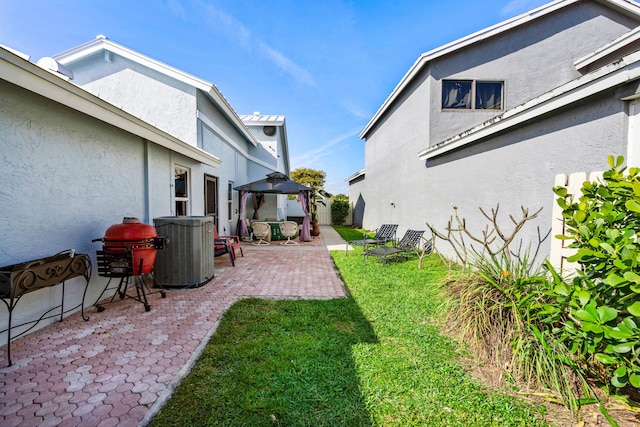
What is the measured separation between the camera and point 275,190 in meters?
11.8

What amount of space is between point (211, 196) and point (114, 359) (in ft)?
25.5

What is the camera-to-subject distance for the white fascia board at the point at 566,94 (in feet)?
10.1

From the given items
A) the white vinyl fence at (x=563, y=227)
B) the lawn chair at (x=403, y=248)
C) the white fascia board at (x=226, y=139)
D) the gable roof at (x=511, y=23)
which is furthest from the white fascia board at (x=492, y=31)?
the white fascia board at (x=226, y=139)

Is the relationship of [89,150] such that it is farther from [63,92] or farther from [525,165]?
[525,165]

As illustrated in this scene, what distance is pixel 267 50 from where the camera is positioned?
44.6ft

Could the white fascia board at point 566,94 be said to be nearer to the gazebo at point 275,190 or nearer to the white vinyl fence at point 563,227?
the white vinyl fence at point 563,227

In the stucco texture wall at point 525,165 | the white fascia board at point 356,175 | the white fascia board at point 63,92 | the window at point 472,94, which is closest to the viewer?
the white fascia board at point 63,92

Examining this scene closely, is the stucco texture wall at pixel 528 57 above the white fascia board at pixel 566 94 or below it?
above

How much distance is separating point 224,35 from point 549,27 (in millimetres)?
11160

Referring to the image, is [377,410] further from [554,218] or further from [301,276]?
[301,276]

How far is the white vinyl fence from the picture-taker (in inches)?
136

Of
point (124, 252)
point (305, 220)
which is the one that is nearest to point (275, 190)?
point (305, 220)

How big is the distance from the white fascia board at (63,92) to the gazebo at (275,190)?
648cm

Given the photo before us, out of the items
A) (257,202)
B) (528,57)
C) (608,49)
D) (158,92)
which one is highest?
(528,57)
